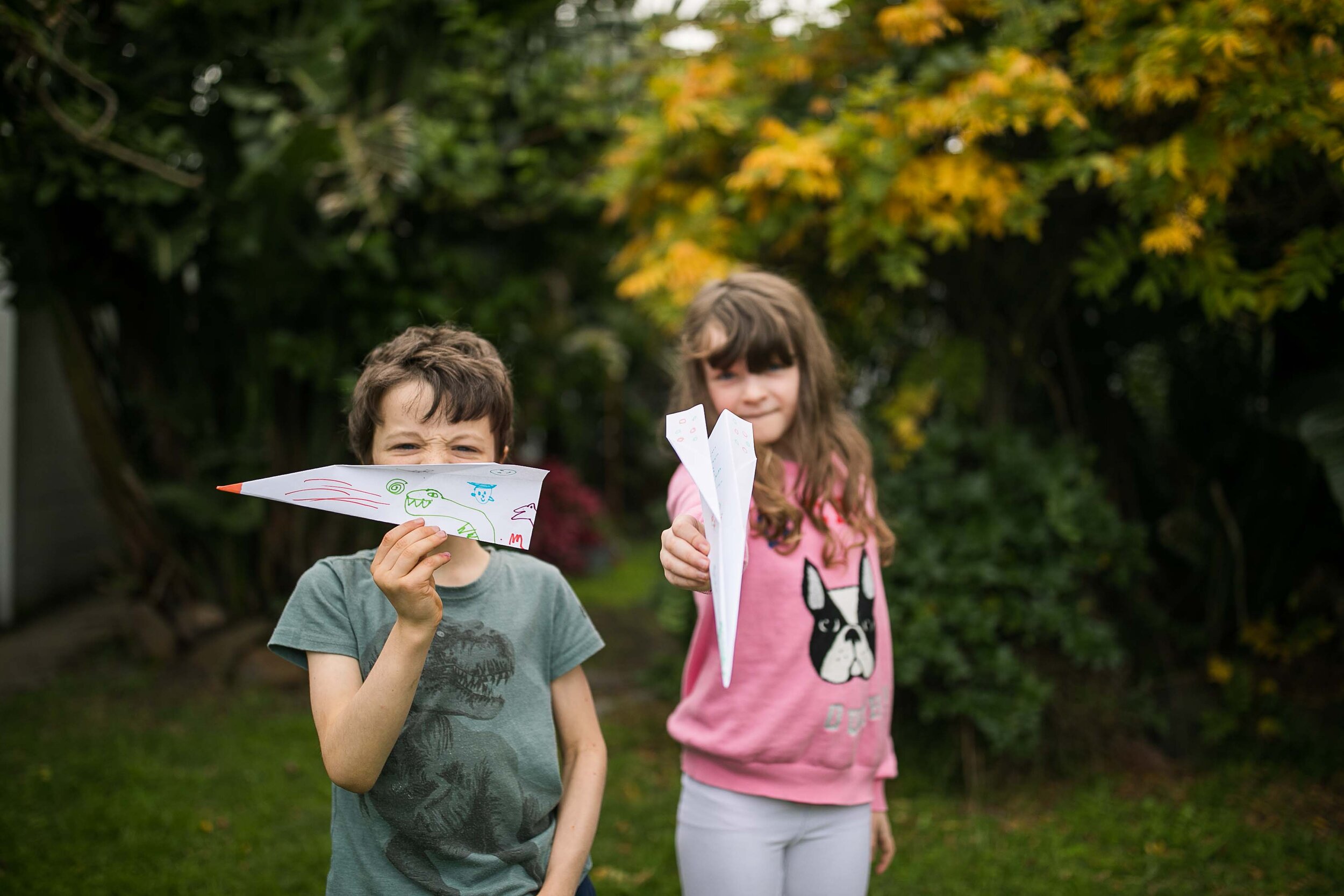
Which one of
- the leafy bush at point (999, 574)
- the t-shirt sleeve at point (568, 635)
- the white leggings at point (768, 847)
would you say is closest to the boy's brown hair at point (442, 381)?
the t-shirt sleeve at point (568, 635)

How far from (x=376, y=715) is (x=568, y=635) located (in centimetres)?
→ 37

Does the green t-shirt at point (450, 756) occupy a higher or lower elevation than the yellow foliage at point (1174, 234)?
lower

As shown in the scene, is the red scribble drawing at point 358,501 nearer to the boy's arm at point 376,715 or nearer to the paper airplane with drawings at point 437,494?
the paper airplane with drawings at point 437,494

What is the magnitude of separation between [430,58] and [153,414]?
7.23 feet

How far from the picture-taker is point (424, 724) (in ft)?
4.48

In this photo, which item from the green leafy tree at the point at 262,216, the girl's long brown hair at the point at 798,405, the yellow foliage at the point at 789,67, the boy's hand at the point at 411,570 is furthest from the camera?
the green leafy tree at the point at 262,216

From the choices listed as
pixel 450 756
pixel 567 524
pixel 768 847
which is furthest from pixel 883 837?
pixel 567 524

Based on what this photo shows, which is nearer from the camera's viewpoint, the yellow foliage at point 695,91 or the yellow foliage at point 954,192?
the yellow foliage at point 954,192

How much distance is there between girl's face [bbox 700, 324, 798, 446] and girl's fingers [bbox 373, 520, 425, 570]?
→ 82 centimetres

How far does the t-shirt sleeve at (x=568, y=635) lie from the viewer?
1516 millimetres

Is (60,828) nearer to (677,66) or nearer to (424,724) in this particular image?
(424,724)

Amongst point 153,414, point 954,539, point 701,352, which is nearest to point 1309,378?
point 954,539

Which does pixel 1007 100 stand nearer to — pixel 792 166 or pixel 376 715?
pixel 792 166

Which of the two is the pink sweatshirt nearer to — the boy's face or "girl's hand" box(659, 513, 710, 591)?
"girl's hand" box(659, 513, 710, 591)
